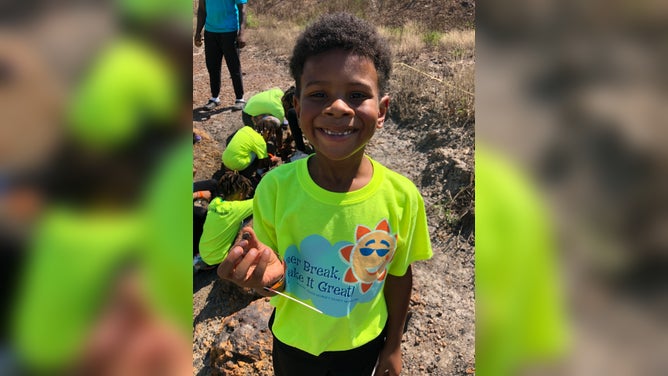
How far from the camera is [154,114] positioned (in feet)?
1.16

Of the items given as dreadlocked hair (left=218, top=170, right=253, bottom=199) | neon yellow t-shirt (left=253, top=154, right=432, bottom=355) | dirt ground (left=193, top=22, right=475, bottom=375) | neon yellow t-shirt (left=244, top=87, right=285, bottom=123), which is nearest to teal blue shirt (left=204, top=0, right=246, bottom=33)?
neon yellow t-shirt (left=244, top=87, right=285, bottom=123)

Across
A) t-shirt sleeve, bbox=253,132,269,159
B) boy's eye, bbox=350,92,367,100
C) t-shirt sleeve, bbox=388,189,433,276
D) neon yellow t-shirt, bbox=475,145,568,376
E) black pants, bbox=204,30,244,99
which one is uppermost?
neon yellow t-shirt, bbox=475,145,568,376

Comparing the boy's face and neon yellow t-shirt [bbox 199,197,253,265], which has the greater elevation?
the boy's face

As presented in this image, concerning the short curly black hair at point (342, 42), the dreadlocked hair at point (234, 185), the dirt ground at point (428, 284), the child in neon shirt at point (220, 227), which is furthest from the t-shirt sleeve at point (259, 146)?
the short curly black hair at point (342, 42)

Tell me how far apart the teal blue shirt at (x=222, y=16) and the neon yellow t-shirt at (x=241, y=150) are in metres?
1.65

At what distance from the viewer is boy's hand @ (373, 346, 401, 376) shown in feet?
4.79

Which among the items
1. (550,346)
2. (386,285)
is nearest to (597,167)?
(550,346)

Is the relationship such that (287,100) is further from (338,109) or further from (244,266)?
(244,266)

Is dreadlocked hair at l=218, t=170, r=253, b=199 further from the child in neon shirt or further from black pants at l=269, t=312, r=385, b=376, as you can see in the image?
black pants at l=269, t=312, r=385, b=376

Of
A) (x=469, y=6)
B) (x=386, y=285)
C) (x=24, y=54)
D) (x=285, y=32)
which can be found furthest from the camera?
(x=285, y=32)

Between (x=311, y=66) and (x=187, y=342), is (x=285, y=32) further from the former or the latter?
(x=187, y=342)

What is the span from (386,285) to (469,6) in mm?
9263

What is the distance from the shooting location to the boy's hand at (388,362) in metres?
1.46

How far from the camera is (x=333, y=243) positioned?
1.26 metres
